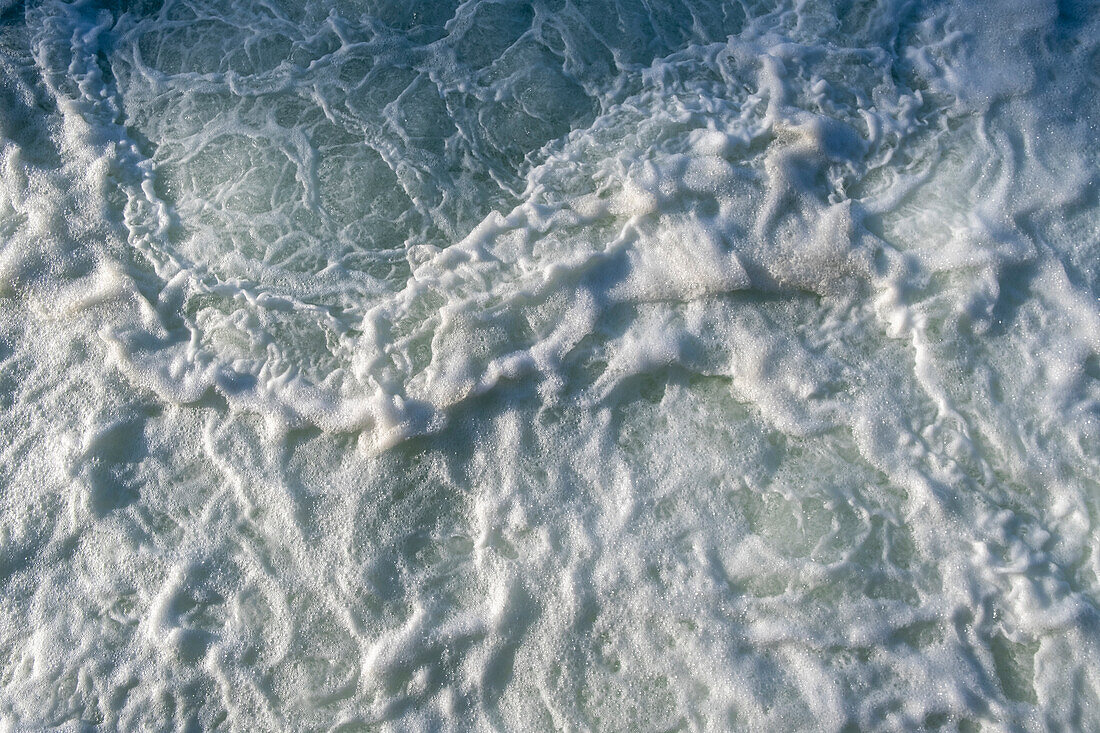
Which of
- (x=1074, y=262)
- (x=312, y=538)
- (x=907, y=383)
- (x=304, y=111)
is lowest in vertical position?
(x=312, y=538)

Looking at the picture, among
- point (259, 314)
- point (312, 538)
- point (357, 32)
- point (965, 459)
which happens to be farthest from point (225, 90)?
point (965, 459)

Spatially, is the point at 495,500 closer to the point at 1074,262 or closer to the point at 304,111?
the point at 304,111

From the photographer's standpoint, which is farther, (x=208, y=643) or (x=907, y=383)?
(x=907, y=383)

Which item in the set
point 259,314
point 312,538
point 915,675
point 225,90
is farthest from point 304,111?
point 915,675

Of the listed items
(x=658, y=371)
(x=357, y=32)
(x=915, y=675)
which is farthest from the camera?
(x=357, y=32)

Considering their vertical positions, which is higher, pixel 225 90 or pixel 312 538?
pixel 225 90

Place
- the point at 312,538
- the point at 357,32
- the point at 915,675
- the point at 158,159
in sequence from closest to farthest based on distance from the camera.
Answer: the point at 915,675 → the point at 312,538 → the point at 158,159 → the point at 357,32
